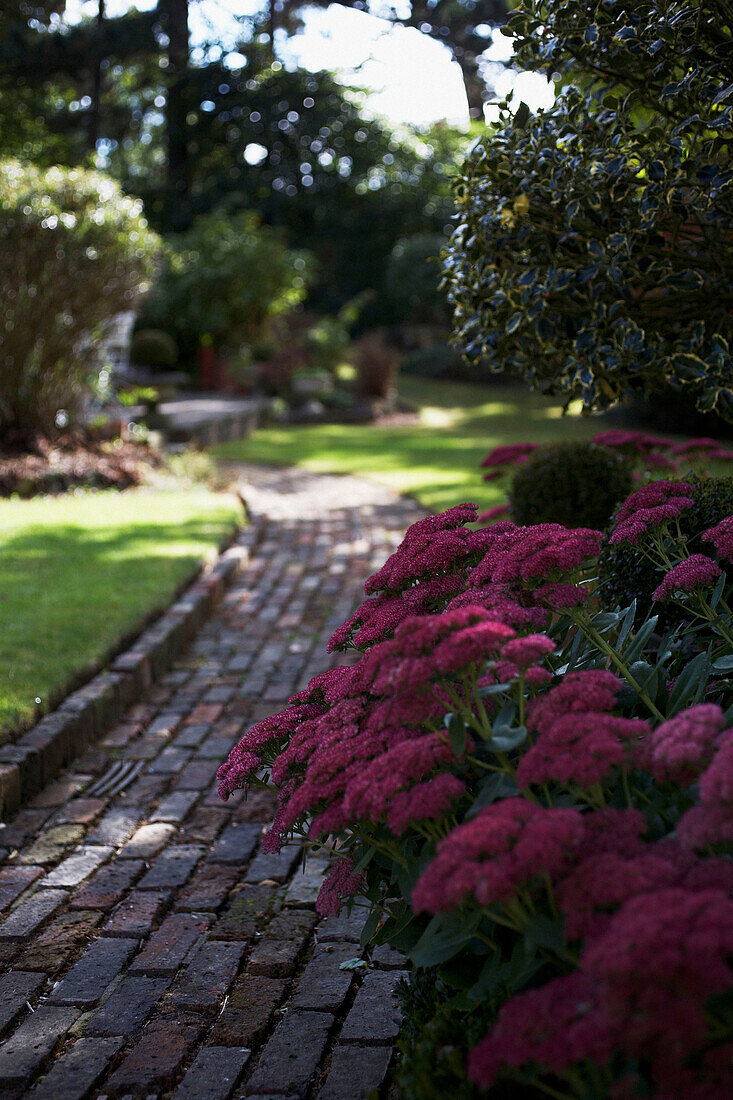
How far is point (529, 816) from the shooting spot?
1554mm

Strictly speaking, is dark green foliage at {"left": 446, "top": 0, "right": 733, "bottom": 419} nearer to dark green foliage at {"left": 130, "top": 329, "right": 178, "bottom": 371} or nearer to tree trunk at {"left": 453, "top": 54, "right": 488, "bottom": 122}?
dark green foliage at {"left": 130, "top": 329, "right": 178, "bottom": 371}

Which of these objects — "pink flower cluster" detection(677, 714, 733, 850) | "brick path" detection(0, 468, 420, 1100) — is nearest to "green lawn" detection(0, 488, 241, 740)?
"brick path" detection(0, 468, 420, 1100)

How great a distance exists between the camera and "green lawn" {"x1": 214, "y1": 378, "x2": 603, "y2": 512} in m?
10.7

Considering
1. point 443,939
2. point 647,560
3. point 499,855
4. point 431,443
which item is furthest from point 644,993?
point 431,443

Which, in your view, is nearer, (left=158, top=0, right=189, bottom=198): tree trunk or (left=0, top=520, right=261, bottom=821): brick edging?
(left=0, top=520, right=261, bottom=821): brick edging

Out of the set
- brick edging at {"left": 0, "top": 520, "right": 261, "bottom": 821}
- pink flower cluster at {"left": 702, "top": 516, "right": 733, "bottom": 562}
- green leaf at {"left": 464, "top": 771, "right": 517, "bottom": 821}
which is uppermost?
pink flower cluster at {"left": 702, "top": 516, "right": 733, "bottom": 562}

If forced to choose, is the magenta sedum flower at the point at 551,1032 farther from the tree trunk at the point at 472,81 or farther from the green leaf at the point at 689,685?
the tree trunk at the point at 472,81

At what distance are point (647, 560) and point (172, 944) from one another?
6.75ft

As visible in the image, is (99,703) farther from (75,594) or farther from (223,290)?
(223,290)

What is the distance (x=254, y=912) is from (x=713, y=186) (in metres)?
2.67

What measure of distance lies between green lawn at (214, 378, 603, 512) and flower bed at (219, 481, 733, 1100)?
630 cm

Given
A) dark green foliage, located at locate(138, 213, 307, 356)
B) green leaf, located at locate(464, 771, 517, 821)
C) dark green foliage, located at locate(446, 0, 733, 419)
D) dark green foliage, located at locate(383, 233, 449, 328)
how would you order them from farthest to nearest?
dark green foliage, located at locate(383, 233, 449, 328)
dark green foliage, located at locate(138, 213, 307, 356)
dark green foliage, located at locate(446, 0, 733, 419)
green leaf, located at locate(464, 771, 517, 821)

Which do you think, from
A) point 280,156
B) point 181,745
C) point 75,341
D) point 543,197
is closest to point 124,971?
point 181,745

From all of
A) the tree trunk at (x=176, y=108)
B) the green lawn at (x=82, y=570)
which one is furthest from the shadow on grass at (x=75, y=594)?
the tree trunk at (x=176, y=108)
